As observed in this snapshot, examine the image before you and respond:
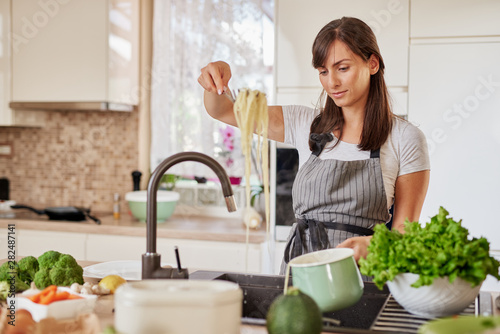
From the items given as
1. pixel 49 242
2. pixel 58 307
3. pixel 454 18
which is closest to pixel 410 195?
pixel 58 307

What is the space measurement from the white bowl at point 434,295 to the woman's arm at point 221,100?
0.70 metres

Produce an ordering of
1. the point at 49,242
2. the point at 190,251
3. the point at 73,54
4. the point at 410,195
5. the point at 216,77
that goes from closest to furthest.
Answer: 1. the point at 216,77
2. the point at 410,195
3. the point at 190,251
4. the point at 49,242
5. the point at 73,54

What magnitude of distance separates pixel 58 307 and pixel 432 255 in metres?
0.77

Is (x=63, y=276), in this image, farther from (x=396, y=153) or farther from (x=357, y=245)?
(x=396, y=153)

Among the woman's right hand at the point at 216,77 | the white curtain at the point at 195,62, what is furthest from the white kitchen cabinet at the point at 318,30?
the woman's right hand at the point at 216,77

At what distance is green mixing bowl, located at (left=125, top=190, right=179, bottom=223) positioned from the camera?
326 centimetres

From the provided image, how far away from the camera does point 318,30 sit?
9.25 ft

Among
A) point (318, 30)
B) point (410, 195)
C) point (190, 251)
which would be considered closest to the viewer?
point (410, 195)

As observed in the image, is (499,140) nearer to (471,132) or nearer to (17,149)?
(471,132)

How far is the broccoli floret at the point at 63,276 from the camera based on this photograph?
4.61 feet

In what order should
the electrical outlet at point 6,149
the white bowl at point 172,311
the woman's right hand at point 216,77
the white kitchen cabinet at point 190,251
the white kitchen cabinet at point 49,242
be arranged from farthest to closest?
the electrical outlet at point 6,149 < the white kitchen cabinet at point 49,242 < the white kitchen cabinet at point 190,251 < the woman's right hand at point 216,77 < the white bowl at point 172,311

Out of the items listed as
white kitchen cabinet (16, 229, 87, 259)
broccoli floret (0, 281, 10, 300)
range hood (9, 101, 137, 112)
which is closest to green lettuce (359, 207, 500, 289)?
broccoli floret (0, 281, 10, 300)

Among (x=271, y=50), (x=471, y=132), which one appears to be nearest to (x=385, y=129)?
(x=471, y=132)

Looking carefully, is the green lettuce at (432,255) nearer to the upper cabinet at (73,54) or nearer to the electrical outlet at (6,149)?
the upper cabinet at (73,54)
